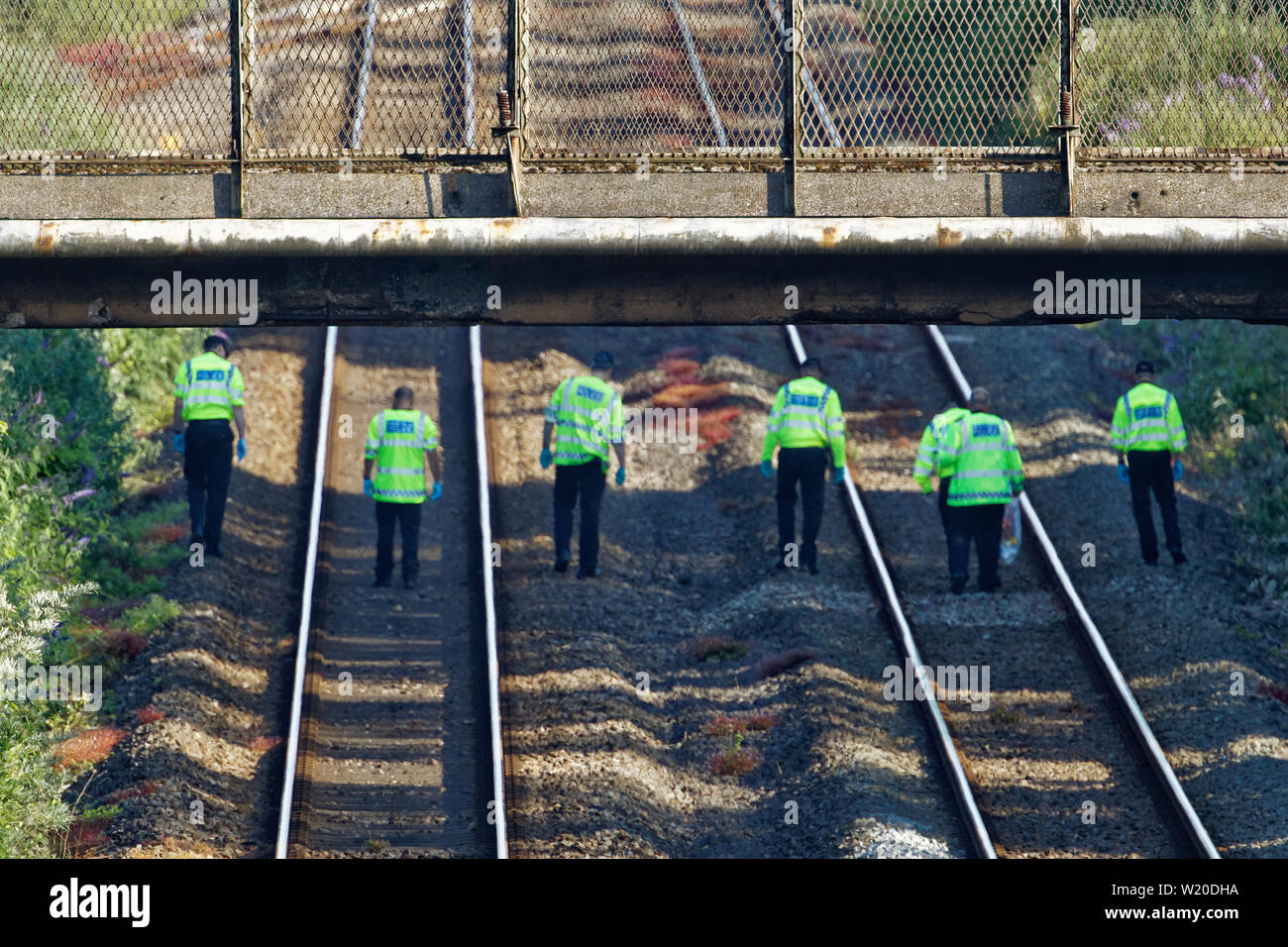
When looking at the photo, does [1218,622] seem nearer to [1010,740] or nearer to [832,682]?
[1010,740]

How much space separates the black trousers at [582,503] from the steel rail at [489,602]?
0.69m

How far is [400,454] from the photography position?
14.4 meters

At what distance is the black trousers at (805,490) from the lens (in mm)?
14469

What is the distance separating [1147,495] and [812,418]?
321 cm

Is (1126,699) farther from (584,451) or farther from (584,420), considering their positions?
(584,420)

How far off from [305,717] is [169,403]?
771 centimetres

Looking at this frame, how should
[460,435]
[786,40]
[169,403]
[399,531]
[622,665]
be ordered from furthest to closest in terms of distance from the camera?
[169,403] < [460,435] < [399,531] < [622,665] < [786,40]

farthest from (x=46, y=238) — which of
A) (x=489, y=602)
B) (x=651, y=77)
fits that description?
(x=489, y=602)

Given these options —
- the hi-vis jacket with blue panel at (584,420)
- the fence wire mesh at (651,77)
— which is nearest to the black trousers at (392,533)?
the hi-vis jacket with blue panel at (584,420)

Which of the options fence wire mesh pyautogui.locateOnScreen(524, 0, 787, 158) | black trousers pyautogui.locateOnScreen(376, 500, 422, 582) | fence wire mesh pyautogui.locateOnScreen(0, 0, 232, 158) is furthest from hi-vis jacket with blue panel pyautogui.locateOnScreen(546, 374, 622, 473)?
fence wire mesh pyautogui.locateOnScreen(0, 0, 232, 158)

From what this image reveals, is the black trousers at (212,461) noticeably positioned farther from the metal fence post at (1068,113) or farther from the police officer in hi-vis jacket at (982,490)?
the metal fence post at (1068,113)

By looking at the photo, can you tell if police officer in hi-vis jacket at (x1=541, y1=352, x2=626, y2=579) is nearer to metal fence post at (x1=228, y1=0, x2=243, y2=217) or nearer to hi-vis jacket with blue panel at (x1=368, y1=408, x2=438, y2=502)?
hi-vis jacket with blue panel at (x1=368, y1=408, x2=438, y2=502)

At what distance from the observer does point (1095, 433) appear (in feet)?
57.4

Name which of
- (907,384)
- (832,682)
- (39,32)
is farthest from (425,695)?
(907,384)
